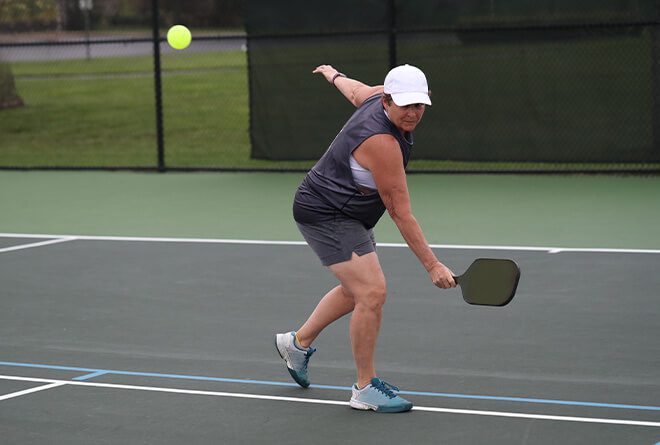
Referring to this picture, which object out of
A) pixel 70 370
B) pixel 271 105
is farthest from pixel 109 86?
pixel 70 370

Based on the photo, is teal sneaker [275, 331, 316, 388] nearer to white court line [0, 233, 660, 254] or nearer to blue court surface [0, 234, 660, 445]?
blue court surface [0, 234, 660, 445]

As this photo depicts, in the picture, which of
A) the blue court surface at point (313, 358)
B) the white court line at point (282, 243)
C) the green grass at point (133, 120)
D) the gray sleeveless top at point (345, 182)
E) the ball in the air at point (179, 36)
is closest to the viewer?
the blue court surface at point (313, 358)

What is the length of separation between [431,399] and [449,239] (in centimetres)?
534

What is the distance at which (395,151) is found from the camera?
21.2ft

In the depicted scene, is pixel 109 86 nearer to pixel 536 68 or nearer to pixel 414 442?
pixel 536 68

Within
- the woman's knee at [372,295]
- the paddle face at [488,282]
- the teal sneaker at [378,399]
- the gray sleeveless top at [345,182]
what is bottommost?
the teal sneaker at [378,399]

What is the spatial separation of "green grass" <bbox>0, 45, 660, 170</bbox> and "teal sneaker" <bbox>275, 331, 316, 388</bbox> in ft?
32.0

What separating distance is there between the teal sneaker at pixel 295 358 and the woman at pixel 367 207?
0.90ft

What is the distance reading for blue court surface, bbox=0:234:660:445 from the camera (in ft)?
21.2

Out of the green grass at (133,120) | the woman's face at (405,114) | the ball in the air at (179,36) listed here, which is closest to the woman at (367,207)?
the woman's face at (405,114)

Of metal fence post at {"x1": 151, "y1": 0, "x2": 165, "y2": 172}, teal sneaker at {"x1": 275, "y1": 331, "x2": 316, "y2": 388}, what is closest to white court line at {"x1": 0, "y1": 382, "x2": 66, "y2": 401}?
teal sneaker at {"x1": 275, "y1": 331, "x2": 316, "y2": 388}

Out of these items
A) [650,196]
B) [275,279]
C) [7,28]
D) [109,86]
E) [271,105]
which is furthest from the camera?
[109,86]

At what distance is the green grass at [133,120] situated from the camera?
20375 mm

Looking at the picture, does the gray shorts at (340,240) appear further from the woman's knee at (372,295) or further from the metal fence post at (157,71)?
the metal fence post at (157,71)
